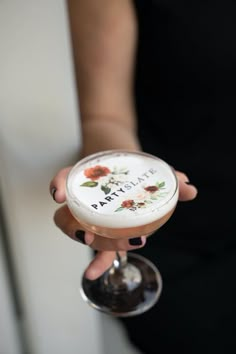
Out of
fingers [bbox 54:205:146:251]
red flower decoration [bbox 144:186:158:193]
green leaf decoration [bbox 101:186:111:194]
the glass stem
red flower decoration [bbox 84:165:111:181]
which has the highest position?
green leaf decoration [bbox 101:186:111:194]

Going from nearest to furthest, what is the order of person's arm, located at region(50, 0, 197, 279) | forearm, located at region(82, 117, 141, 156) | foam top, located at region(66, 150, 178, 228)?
foam top, located at region(66, 150, 178, 228)
forearm, located at region(82, 117, 141, 156)
person's arm, located at region(50, 0, 197, 279)

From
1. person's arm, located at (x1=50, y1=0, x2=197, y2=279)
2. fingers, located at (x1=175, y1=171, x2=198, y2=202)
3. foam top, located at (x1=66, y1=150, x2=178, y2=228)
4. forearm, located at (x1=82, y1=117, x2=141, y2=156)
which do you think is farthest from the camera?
person's arm, located at (x1=50, y1=0, x2=197, y2=279)

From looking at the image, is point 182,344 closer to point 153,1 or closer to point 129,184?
point 129,184

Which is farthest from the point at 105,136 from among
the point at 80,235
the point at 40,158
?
the point at 80,235

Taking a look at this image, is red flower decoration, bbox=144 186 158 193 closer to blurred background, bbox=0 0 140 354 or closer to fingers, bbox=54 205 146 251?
fingers, bbox=54 205 146 251

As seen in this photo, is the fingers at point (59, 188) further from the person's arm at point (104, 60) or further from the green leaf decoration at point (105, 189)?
the person's arm at point (104, 60)

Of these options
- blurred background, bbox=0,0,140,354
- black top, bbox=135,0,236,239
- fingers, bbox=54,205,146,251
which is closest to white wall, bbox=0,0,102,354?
blurred background, bbox=0,0,140,354
